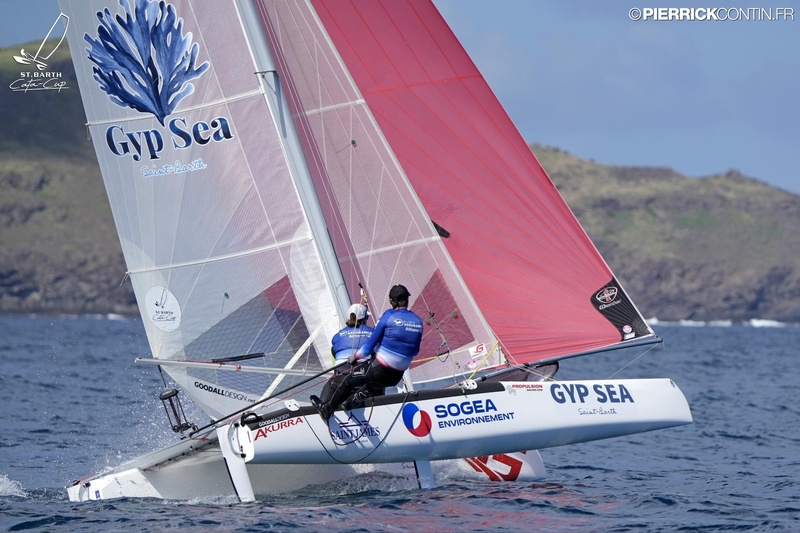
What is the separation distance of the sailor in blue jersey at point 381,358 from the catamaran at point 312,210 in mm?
707

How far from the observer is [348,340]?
868cm

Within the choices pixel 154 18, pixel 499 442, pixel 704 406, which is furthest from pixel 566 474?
pixel 704 406

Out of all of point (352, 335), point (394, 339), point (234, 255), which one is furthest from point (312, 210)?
point (394, 339)

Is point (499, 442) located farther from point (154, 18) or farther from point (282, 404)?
point (154, 18)

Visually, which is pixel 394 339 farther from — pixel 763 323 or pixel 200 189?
pixel 763 323

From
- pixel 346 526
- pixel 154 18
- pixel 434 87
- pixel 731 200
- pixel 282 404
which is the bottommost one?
pixel 346 526

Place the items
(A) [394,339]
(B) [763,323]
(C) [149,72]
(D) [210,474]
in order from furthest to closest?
(B) [763,323]
(C) [149,72]
(D) [210,474]
(A) [394,339]

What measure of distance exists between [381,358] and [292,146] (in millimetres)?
1905

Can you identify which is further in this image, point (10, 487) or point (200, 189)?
point (200, 189)

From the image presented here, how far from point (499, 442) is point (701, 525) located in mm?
1543

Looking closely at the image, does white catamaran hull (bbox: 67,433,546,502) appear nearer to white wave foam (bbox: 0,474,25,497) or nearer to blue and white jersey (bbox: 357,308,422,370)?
white wave foam (bbox: 0,474,25,497)

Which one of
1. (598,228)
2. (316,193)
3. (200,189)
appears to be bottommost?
(316,193)

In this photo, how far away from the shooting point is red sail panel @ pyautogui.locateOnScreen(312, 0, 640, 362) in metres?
9.34

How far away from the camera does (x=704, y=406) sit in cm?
1652
